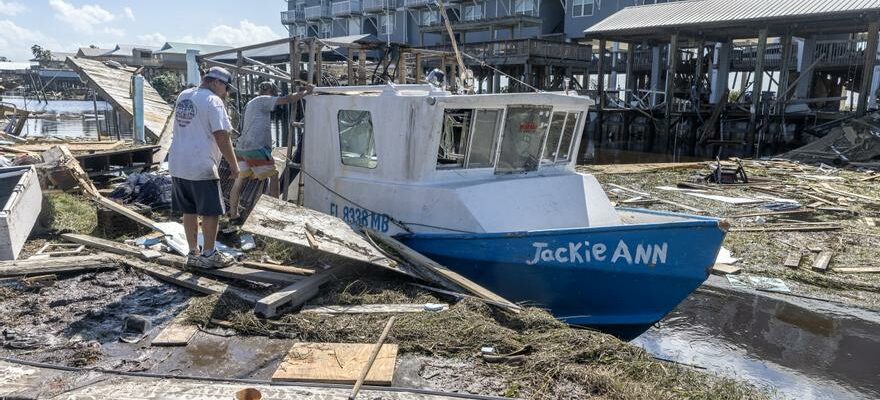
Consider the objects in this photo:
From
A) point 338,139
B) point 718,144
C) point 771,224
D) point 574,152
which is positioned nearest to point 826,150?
point 718,144

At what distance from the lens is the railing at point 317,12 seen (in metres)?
62.5

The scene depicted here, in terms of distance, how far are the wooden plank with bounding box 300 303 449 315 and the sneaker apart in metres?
1.18

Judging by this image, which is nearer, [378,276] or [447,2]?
[378,276]

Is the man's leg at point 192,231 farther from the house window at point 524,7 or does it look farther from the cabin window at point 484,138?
the house window at point 524,7

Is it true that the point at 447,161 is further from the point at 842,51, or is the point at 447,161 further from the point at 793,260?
the point at 842,51

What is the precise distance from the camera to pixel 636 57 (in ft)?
124

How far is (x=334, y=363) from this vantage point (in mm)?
3996

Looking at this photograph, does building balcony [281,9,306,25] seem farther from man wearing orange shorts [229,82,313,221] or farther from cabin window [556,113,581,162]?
cabin window [556,113,581,162]

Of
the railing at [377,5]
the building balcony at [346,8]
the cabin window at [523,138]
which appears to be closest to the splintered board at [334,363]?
the cabin window at [523,138]

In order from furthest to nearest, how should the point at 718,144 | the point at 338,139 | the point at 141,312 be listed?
1. the point at 718,144
2. the point at 338,139
3. the point at 141,312

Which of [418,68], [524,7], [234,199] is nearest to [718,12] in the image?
[524,7]

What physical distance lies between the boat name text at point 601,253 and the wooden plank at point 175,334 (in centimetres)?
301

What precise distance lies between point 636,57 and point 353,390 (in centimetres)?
3778

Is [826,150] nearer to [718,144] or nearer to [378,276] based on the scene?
[718,144]
